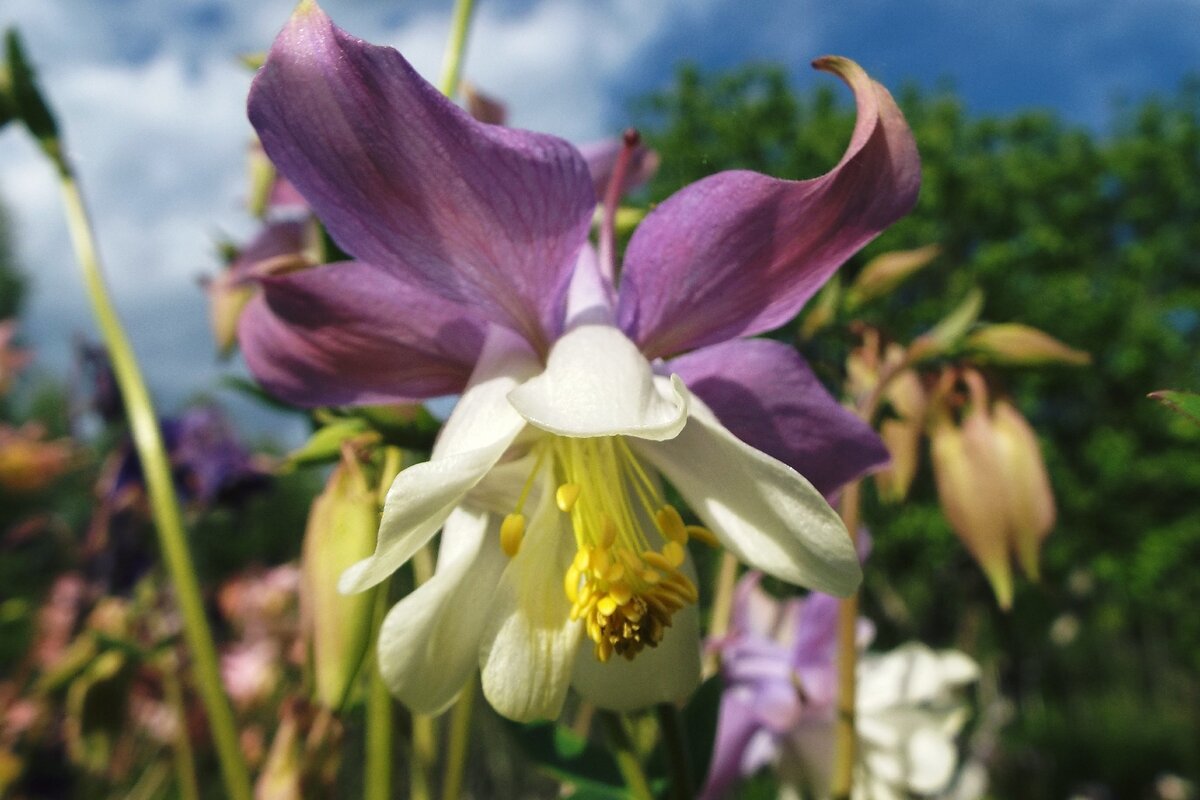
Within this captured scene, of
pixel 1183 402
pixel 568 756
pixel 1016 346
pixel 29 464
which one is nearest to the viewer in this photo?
pixel 1183 402

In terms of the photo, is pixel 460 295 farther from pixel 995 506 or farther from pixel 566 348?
pixel 995 506

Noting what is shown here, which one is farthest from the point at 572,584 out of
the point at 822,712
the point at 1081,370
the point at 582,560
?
the point at 1081,370

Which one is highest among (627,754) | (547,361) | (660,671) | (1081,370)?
(547,361)

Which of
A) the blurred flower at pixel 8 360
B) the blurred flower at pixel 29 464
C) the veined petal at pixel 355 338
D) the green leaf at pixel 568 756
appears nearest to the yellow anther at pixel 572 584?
the veined petal at pixel 355 338

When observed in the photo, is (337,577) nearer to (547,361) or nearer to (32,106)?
(547,361)

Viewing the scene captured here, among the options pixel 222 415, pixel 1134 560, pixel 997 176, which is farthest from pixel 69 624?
pixel 997 176

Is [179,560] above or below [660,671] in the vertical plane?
below
